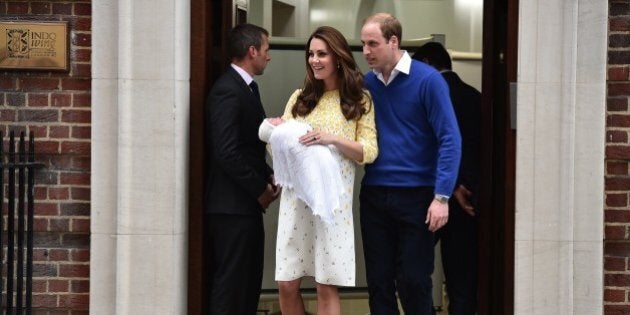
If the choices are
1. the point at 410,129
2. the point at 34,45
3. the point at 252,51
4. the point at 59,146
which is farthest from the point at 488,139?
the point at 34,45

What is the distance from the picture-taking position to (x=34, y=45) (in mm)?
6555

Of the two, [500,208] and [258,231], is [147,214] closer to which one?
[258,231]

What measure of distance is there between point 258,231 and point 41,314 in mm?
1207

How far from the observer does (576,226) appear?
628cm

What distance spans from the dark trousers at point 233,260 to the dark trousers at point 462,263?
1169 mm

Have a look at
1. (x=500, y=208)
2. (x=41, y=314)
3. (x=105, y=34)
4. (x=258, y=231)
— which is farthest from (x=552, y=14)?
(x=41, y=314)

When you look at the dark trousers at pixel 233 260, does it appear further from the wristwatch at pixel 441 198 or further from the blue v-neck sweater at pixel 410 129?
the wristwatch at pixel 441 198

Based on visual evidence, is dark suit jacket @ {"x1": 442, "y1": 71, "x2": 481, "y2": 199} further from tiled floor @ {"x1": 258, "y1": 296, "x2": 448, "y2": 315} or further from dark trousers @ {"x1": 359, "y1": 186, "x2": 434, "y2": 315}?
tiled floor @ {"x1": 258, "y1": 296, "x2": 448, "y2": 315}

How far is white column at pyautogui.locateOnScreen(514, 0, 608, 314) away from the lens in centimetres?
623

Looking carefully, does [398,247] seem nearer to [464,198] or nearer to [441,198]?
[441,198]

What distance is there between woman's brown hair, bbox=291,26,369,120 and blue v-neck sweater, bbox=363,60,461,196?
0.47 feet

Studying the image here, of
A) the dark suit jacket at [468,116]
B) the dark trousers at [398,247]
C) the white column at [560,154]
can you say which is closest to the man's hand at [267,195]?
the dark trousers at [398,247]

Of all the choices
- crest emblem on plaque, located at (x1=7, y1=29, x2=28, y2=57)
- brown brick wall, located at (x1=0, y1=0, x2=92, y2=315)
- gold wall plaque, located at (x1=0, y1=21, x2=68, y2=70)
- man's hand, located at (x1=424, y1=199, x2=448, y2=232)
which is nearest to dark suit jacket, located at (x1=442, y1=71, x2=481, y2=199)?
man's hand, located at (x1=424, y1=199, x2=448, y2=232)

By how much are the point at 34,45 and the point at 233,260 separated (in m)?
1.51
